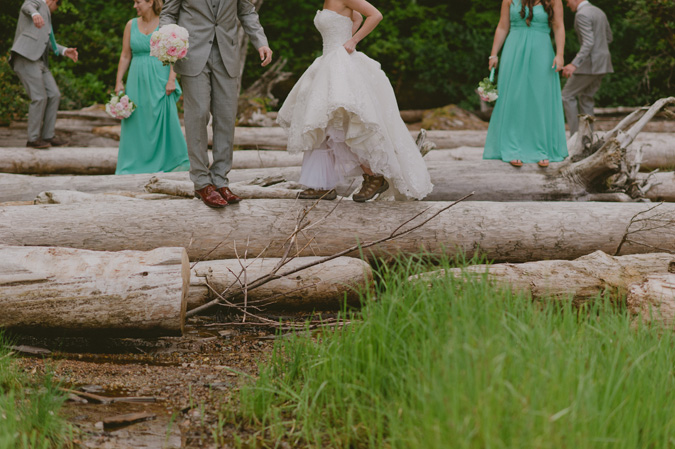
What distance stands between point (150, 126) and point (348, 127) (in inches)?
173

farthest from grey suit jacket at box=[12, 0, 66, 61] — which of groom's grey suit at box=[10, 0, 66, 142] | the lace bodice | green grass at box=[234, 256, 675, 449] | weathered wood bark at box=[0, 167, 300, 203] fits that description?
green grass at box=[234, 256, 675, 449]

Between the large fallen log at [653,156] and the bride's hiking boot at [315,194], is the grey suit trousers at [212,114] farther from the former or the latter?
the large fallen log at [653,156]

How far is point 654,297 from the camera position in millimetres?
3875

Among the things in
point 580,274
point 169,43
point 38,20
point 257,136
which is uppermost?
point 38,20

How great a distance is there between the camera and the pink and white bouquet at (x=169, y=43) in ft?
15.9

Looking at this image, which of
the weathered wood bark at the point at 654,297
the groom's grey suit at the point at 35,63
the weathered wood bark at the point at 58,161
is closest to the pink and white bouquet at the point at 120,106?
the weathered wood bark at the point at 58,161

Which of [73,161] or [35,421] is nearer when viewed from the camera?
[35,421]

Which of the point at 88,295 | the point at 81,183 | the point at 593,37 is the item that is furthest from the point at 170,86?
the point at 593,37

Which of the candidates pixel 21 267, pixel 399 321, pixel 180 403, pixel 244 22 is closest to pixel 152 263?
pixel 21 267

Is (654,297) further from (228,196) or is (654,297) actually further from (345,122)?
(228,196)

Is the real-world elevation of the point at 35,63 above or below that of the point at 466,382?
above

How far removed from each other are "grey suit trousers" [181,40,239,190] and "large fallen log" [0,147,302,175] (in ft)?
12.9

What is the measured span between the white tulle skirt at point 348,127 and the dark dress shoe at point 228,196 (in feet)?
1.85

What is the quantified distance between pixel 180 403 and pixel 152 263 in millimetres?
1036
